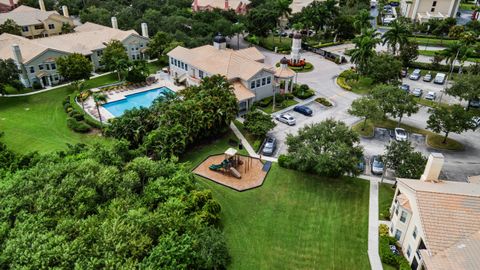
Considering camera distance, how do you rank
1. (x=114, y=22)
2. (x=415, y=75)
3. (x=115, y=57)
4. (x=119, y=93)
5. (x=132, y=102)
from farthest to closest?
(x=114, y=22) → (x=415, y=75) → (x=115, y=57) → (x=119, y=93) → (x=132, y=102)

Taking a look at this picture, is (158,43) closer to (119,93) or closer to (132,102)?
(119,93)

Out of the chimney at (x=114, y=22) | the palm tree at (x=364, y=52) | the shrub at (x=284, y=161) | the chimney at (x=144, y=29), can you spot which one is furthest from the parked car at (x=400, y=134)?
the chimney at (x=114, y=22)

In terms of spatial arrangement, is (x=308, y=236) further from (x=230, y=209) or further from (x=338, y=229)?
(x=230, y=209)

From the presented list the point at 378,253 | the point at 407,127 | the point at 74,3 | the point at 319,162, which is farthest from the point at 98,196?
the point at 74,3

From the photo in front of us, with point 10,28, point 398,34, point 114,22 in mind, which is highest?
point 398,34

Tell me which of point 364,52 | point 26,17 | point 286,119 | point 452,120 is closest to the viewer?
point 452,120

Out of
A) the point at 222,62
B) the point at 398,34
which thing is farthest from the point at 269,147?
the point at 398,34

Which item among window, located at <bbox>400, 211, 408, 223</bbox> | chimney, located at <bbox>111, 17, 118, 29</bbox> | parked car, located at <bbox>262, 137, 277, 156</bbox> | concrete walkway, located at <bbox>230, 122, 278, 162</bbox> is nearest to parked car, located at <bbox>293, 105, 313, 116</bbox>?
parked car, located at <bbox>262, 137, 277, 156</bbox>

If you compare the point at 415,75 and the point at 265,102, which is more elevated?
the point at 415,75
